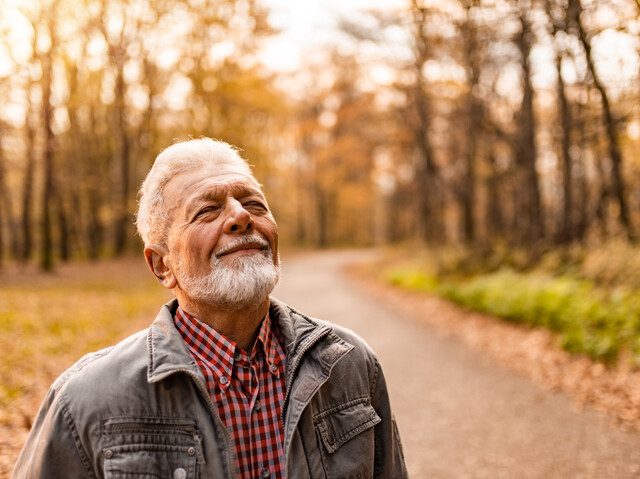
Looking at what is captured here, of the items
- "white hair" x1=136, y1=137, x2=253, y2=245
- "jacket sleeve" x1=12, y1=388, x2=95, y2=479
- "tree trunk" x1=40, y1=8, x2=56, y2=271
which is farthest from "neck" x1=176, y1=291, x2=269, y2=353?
"tree trunk" x1=40, y1=8, x2=56, y2=271

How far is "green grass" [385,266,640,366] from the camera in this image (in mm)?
7566

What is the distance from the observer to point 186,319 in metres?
1.99

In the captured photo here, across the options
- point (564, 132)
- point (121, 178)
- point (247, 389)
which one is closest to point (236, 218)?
point (247, 389)

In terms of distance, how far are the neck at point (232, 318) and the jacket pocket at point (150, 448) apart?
1.20ft

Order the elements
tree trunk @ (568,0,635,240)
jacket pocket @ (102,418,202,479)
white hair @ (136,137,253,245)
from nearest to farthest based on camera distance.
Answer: jacket pocket @ (102,418,202,479) → white hair @ (136,137,253,245) → tree trunk @ (568,0,635,240)

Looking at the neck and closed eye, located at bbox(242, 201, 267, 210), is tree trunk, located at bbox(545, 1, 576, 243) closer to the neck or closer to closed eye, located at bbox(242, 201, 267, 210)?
closed eye, located at bbox(242, 201, 267, 210)

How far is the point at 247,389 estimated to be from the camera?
1878mm

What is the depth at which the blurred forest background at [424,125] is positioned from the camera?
10.9 metres

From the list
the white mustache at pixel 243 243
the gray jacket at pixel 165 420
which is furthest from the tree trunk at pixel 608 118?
the gray jacket at pixel 165 420

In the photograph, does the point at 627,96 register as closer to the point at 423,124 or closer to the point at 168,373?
the point at 423,124

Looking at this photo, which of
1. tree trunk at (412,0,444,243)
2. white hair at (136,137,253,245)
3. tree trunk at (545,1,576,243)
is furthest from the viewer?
tree trunk at (412,0,444,243)

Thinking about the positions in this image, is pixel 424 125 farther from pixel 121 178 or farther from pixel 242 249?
pixel 242 249

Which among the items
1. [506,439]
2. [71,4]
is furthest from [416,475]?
[71,4]

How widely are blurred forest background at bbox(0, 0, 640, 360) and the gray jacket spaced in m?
6.57
